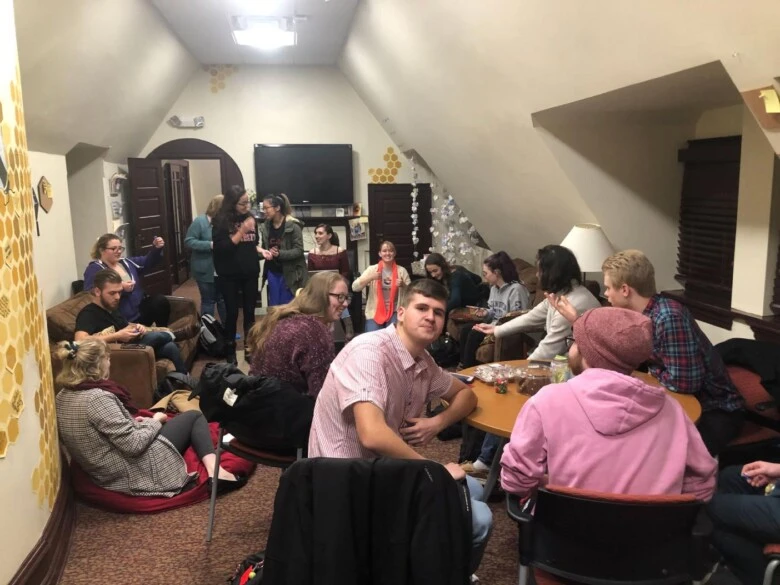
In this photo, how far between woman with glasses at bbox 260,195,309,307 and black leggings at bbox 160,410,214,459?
2.22 meters

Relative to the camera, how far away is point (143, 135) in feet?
23.9

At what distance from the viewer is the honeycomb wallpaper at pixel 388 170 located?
26.3 ft

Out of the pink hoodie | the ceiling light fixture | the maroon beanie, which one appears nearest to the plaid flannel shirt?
the maroon beanie

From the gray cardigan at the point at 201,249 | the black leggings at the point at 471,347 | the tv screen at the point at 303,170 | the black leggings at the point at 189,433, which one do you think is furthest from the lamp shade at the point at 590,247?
the tv screen at the point at 303,170

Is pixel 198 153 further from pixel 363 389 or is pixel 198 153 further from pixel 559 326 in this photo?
pixel 363 389

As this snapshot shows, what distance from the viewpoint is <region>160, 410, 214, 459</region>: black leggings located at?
3256mm

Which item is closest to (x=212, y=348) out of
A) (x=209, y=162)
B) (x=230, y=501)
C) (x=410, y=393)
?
(x=230, y=501)

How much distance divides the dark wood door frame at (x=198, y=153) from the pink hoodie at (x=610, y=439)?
6.60 metres

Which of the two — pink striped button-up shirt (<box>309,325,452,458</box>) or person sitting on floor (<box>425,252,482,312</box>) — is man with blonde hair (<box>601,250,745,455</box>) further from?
person sitting on floor (<box>425,252,482,312</box>)

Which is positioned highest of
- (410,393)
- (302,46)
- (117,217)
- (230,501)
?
(302,46)

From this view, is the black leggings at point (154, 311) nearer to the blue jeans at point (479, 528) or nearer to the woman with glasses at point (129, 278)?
the woman with glasses at point (129, 278)

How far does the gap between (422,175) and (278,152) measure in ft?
6.06

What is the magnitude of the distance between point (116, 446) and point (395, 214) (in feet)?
17.9

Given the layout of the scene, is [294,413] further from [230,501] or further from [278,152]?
[278,152]
